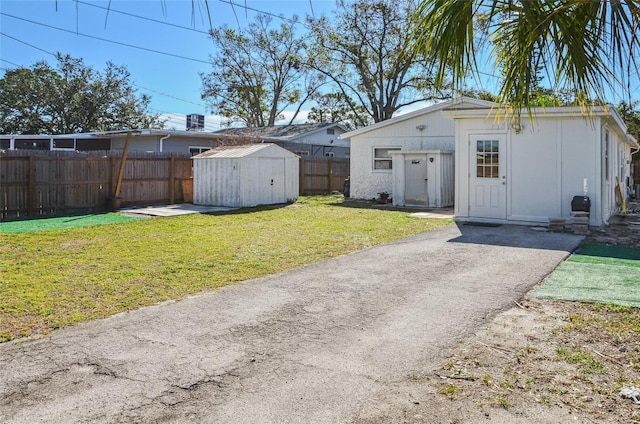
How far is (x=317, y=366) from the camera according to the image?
3553 millimetres

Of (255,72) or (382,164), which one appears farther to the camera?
(255,72)

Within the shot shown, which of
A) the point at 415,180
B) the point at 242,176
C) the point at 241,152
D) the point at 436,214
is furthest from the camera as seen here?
the point at 415,180

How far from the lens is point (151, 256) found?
7.70 meters

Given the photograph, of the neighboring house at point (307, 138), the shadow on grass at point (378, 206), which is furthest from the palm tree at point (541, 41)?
the neighboring house at point (307, 138)

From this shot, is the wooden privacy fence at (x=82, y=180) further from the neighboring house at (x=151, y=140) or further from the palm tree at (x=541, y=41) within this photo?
the palm tree at (x=541, y=41)

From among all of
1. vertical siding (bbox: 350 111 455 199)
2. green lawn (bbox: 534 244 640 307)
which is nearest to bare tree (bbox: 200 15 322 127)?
vertical siding (bbox: 350 111 455 199)

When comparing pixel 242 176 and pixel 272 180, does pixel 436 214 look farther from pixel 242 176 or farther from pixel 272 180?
pixel 242 176

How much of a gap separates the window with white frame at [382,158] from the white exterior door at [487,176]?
22.4 feet

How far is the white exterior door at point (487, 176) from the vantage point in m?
11.9

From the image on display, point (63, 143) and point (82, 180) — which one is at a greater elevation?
point (63, 143)

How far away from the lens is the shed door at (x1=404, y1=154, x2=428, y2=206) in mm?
16359

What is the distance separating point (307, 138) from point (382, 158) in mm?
8165

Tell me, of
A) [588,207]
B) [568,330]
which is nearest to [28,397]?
[568,330]

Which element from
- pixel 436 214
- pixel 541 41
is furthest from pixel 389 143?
pixel 541 41
